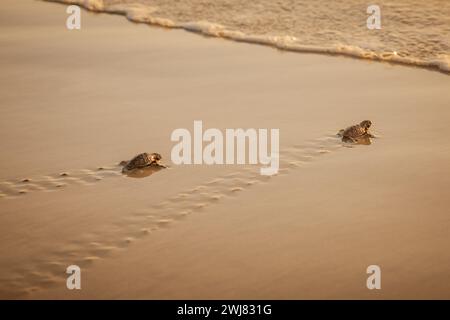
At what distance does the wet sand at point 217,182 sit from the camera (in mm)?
3500

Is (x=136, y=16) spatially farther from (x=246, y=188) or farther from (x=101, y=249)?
(x=101, y=249)

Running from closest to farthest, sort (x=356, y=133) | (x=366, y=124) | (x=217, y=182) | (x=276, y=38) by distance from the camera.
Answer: (x=217, y=182) < (x=356, y=133) < (x=366, y=124) < (x=276, y=38)

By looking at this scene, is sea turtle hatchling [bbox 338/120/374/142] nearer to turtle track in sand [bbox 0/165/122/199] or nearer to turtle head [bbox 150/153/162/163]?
turtle head [bbox 150/153/162/163]

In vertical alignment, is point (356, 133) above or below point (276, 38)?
below

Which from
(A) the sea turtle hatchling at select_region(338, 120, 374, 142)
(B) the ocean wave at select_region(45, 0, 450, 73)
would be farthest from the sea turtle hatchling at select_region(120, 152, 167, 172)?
(B) the ocean wave at select_region(45, 0, 450, 73)

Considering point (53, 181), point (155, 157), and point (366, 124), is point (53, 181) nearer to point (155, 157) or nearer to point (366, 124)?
point (155, 157)

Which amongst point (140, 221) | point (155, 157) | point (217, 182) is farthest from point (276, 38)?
point (140, 221)

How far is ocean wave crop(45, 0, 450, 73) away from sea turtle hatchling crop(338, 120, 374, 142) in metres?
2.30

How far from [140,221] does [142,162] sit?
0.76 meters

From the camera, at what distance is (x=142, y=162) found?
466 centimetres

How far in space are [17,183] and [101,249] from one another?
124 cm

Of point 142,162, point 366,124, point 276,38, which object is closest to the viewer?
point 142,162

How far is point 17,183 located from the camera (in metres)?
4.52

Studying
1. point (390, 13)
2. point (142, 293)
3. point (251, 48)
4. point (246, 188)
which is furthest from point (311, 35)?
point (142, 293)
